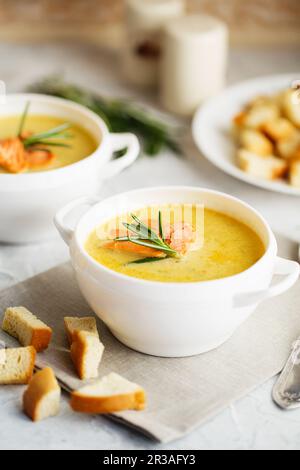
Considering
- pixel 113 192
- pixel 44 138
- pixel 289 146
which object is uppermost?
pixel 44 138

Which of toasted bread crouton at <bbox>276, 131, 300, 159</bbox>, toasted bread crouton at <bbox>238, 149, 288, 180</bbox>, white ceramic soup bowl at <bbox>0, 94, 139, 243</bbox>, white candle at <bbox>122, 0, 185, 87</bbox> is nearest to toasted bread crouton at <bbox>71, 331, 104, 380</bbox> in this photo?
white ceramic soup bowl at <bbox>0, 94, 139, 243</bbox>

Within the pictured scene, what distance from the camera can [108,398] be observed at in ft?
3.60

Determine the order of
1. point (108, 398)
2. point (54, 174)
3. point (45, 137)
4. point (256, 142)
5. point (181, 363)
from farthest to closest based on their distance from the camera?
point (256, 142) < point (45, 137) < point (54, 174) < point (181, 363) < point (108, 398)

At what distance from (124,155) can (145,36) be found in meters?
0.85

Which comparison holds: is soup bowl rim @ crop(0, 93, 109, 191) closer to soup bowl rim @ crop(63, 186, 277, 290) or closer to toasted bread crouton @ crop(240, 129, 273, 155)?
soup bowl rim @ crop(63, 186, 277, 290)

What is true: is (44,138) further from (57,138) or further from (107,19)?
(107,19)

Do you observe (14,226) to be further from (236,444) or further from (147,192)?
(236,444)

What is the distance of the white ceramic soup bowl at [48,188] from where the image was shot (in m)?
1.50

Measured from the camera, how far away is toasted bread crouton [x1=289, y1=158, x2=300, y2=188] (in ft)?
5.87

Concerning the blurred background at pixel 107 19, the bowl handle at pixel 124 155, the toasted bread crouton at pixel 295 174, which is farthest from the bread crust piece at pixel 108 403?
the blurred background at pixel 107 19

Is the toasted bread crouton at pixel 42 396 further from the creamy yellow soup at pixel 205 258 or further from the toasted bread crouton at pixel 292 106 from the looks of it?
the toasted bread crouton at pixel 292 106

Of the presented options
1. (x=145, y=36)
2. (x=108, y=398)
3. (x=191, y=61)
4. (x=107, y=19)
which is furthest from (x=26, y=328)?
(x=107, y=19)

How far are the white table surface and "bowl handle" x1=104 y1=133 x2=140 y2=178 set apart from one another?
19 cm
